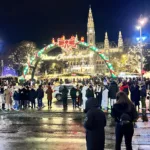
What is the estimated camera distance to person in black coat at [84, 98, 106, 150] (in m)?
5.83

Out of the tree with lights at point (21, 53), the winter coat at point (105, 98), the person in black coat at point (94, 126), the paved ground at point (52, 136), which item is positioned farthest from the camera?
the tree with lights at point (21, 53)

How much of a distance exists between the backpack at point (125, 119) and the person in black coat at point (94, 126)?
0.74 m

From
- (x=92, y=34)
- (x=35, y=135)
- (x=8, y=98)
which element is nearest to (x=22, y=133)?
(x=35, y=135)

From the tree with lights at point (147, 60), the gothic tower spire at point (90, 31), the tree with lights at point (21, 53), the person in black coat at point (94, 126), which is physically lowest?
the person in black coat at point (94, 126)

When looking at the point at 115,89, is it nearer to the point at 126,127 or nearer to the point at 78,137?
the point at 78,137

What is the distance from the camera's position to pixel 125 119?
6.48 m

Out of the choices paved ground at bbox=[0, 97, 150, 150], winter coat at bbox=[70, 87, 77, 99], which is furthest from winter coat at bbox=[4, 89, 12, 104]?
paved ground at bbox=[0, 97, 150, 150]

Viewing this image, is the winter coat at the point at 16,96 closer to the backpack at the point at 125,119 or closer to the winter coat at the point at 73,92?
the winter coat at the point at 73,92

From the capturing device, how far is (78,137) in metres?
10.2

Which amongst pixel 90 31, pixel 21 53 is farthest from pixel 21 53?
pixel 90 31

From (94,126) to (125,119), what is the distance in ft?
3.02

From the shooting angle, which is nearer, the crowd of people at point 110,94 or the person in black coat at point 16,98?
the crowd of people at point 110,94

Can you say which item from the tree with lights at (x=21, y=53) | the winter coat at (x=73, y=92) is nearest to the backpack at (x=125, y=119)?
the winter coat at (x=73, y=92)

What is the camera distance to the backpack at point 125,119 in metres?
6.48
